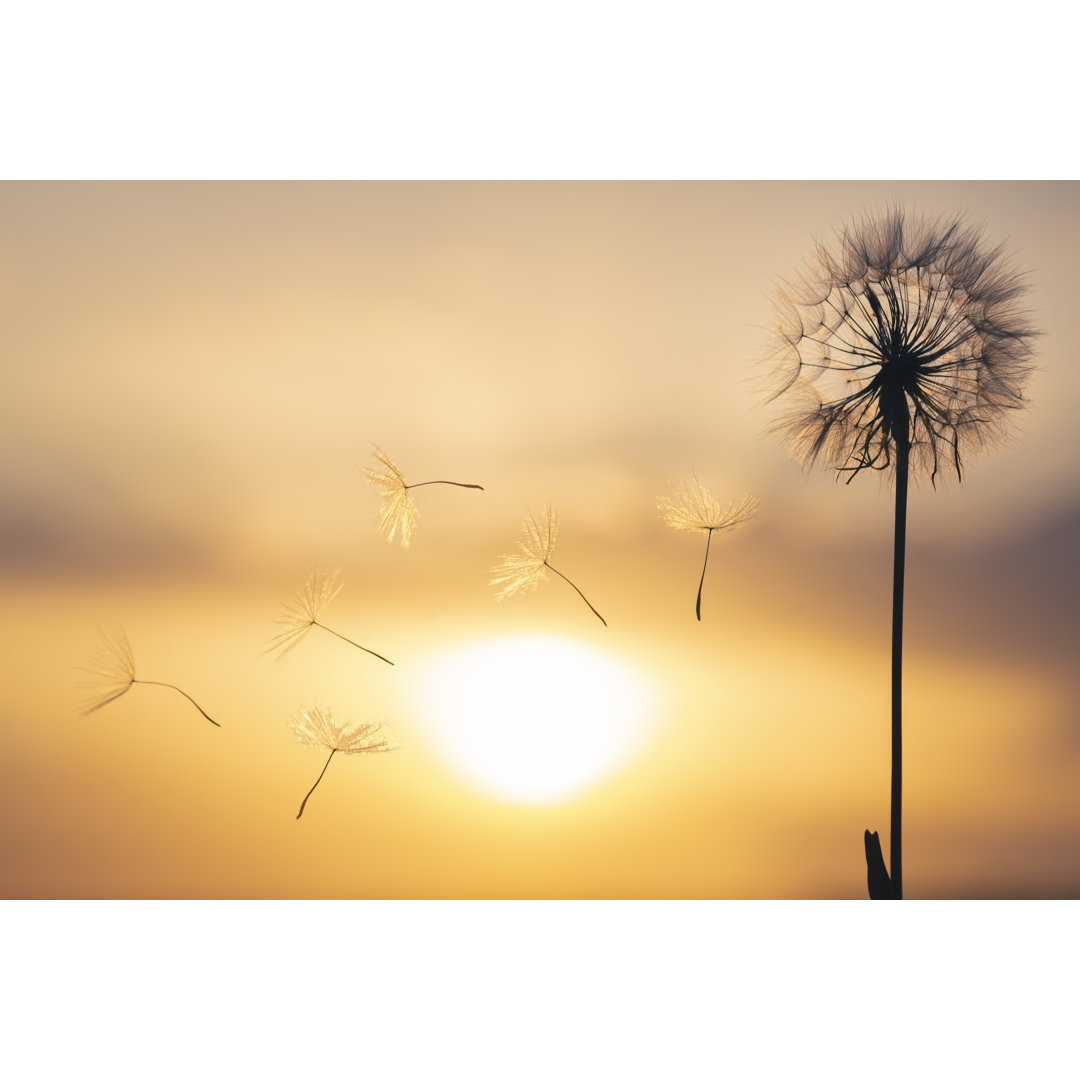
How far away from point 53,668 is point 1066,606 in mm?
2128

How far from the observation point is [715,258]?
1.92m

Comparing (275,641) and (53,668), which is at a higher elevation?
(275,641)

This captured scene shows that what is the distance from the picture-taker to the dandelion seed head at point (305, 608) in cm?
188

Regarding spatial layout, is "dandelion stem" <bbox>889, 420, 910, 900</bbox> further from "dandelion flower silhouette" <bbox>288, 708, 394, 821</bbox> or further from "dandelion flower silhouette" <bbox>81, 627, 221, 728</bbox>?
"dandelion flower silhouette" <bbox>81, 627, 221, 728</bbox>

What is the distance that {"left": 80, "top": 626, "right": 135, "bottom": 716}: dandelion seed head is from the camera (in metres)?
1.88

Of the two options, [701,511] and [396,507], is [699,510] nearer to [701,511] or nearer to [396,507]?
[701,511]

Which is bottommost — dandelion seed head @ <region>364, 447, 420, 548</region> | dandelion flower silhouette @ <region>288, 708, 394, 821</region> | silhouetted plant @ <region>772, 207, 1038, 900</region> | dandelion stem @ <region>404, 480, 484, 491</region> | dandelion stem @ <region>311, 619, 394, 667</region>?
dandelion flower silhouette @ <region>288, 708, 394, 821</region>

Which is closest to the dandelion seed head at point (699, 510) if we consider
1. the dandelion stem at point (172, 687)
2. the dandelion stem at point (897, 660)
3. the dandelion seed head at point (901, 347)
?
the dandelion seed head at point (901, 347)

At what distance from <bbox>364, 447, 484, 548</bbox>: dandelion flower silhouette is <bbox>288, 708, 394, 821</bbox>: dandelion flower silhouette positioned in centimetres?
40

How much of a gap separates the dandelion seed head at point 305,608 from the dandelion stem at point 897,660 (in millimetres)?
1158

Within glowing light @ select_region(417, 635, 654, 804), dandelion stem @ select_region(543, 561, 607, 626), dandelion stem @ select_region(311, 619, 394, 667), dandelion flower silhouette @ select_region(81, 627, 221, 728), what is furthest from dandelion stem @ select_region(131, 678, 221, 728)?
dandelion stem @ select_region(543, 561, 607, 626)

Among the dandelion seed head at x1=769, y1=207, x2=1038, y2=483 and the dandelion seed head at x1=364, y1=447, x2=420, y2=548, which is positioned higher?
the dandelion seed head at x1=769, y1=207, x2=1038, y2=483
